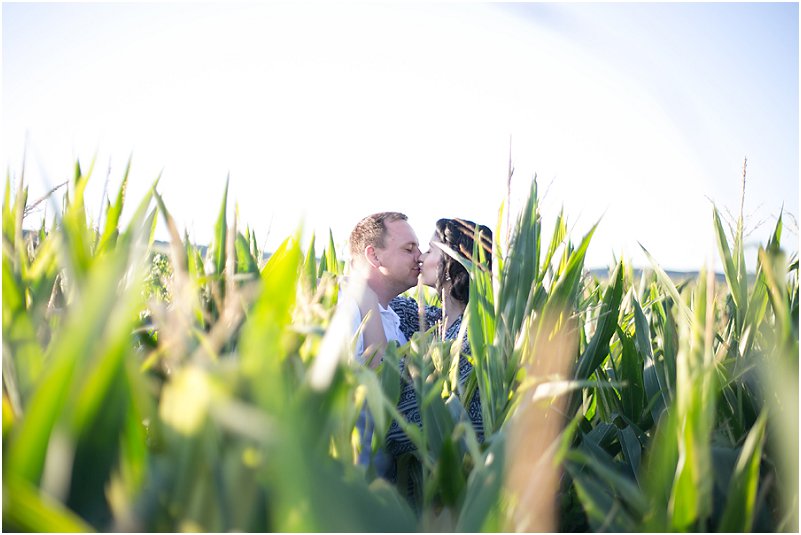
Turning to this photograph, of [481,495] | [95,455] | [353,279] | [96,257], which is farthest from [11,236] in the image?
[481,495]

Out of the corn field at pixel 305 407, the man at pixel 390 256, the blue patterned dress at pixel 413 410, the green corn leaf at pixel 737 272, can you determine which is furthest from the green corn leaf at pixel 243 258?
the man at pixel 390 256

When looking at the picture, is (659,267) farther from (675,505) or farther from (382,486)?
(382,486)

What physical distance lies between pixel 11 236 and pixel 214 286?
347mm

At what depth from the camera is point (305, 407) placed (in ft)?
1.59

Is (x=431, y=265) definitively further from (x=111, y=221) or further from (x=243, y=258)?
(x=111, y=221)

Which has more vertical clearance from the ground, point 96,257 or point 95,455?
point 96,257

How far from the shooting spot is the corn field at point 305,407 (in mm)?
439

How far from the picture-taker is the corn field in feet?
1.44

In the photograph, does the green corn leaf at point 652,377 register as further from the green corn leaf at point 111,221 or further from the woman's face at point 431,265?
the woman's face at point 431,265

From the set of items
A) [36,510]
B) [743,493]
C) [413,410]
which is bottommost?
[413,410]

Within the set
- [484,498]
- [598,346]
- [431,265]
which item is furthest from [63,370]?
[431,265]

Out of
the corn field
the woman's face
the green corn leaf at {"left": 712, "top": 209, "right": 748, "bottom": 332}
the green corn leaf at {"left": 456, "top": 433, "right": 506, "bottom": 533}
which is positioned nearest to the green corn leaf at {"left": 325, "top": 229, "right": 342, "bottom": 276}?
the woman's face

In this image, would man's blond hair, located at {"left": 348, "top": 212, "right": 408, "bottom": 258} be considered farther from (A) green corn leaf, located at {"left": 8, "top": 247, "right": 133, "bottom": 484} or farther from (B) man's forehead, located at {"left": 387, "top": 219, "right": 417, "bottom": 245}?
(A) green corn leaf, located at {"left": 8, "top": 247, "right": 133, "bottom": 484}

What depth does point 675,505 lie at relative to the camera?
0.60 m
